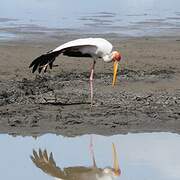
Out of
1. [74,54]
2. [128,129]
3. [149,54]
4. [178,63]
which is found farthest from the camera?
[149,54]

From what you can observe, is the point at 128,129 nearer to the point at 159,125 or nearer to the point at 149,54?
the point at 159,125

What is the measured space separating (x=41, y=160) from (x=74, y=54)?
2.63 metres

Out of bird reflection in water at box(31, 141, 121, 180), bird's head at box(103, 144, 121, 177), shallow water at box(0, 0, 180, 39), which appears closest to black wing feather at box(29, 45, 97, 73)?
bird reflection in water at box(31, 141, 121, 180)

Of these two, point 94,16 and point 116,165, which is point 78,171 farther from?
point 94,16

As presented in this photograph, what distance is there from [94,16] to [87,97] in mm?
13619

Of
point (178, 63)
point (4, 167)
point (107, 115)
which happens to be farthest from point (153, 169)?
point (178, 63)

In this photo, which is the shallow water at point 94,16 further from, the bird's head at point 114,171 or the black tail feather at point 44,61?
the bird's head at point 114,171

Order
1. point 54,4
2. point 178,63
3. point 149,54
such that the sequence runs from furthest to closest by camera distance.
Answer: point 54,4 → point 149,54 → point 178,63

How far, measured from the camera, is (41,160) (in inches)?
269

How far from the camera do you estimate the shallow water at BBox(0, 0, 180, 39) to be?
1914cm

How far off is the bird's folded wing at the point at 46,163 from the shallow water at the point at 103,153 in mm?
54

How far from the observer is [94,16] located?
2295 cm

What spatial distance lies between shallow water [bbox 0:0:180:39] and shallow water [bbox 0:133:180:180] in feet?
34.5

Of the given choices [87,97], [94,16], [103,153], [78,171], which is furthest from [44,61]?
[94,16]
